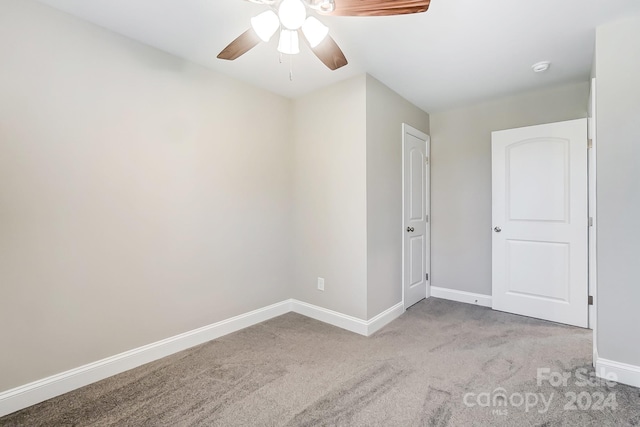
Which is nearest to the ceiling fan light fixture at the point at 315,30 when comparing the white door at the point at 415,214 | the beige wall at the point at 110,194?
the beige wall at the point at 110,194

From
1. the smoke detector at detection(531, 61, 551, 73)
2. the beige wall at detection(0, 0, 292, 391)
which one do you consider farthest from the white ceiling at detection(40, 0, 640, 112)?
the beige wall at detection(0, 0, 292, 391)

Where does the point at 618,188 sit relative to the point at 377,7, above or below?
below

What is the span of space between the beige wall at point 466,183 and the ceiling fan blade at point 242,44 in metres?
2.85

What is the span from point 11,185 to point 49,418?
4.46 ft

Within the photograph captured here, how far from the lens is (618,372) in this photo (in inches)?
76.4

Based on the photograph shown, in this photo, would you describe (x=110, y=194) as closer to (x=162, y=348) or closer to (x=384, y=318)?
(x=162, y=348)

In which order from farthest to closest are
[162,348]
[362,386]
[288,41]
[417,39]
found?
[162,348] < [417,39] < [362,386] < [288,41]

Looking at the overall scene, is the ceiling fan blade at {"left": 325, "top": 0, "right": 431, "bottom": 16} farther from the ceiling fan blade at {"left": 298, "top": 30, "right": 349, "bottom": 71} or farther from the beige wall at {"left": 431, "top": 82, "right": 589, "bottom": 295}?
the beige wall at {"left": 431, "top": 82, "right": 589, "bottom": 295}

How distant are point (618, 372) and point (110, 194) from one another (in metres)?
3.66

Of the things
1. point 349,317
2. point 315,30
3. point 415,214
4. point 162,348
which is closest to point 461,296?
point 415,214

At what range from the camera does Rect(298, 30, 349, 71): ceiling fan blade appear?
1740 millimetres

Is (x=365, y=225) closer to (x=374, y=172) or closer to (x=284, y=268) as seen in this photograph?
(x=374, y=172)

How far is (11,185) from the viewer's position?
173 cm

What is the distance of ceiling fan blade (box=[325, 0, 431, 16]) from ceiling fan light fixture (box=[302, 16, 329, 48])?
96mm
